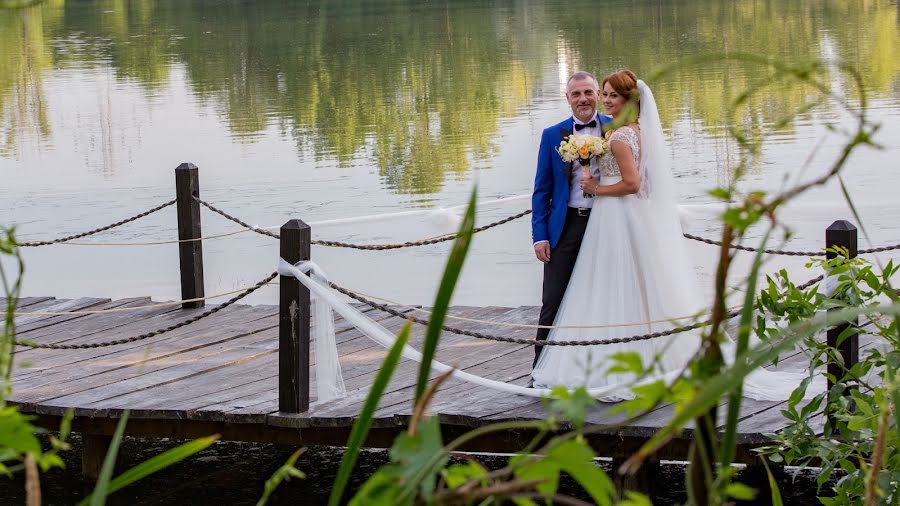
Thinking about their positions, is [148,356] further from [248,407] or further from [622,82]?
[622,82]

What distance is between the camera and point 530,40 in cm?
3441

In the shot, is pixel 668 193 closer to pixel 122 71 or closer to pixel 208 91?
pixel 208 91

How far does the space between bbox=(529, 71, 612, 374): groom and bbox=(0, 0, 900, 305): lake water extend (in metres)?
0.71

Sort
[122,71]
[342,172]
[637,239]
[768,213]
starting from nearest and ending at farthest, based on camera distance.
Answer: [768,213] → [637,239] → [342,172] → [122,71]

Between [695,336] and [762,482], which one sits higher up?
[695,336]

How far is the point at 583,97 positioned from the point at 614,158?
0.32 meters

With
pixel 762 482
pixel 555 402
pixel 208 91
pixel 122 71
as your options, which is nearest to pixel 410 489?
pixel 555 402

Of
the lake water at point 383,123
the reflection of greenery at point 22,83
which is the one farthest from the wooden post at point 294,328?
the reflection of greenery at point 22,83

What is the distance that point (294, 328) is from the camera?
6.32m

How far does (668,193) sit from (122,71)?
90.3ft

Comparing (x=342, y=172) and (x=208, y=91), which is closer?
(x=342, y=172)

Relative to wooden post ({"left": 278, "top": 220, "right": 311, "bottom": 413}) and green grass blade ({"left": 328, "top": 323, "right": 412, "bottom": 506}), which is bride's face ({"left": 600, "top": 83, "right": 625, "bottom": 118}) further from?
green grass blade ({"left": 328, "top": 323, "right": 412, "bottom": 506})

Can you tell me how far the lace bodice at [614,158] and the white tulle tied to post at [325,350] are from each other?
1.40 meters

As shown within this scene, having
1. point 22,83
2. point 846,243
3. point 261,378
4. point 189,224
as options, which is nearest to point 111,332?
point 189,224
